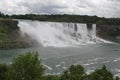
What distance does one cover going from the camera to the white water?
253ft

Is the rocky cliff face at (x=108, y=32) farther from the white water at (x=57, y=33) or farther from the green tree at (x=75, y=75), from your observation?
the green tree at (x=75, y=75)

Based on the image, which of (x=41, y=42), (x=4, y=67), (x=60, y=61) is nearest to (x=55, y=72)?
(x=60, y=61)

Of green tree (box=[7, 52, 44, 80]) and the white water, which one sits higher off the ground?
green tree (box=[7, 52, 44, 80])

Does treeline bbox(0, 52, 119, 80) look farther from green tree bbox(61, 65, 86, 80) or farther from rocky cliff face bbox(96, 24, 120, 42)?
rocky cliff face bbox(96, 24, 120, 42)

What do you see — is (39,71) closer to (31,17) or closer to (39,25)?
(39,25)

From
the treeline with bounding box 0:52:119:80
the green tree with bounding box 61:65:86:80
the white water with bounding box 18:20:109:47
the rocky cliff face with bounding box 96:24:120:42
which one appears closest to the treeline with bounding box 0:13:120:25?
the rocky cliff face with bounding box 96:24:120:42

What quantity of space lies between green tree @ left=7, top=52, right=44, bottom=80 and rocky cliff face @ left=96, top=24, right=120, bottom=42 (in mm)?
81439

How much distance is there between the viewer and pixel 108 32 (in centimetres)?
10475

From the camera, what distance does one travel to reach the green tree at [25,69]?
64.2 ft

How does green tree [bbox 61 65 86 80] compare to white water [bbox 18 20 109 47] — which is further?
white water [bbox 18 20 109 47]

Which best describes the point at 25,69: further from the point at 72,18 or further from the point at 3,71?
the point at 72,18

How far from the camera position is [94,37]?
314 ft

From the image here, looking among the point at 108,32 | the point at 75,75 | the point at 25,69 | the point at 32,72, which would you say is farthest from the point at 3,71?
the point at 108,32

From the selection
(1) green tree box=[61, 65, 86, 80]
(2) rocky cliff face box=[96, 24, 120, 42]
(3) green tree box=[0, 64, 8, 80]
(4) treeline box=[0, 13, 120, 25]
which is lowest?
(2) rocky cliff face box=[96, 24, 120, 42]
